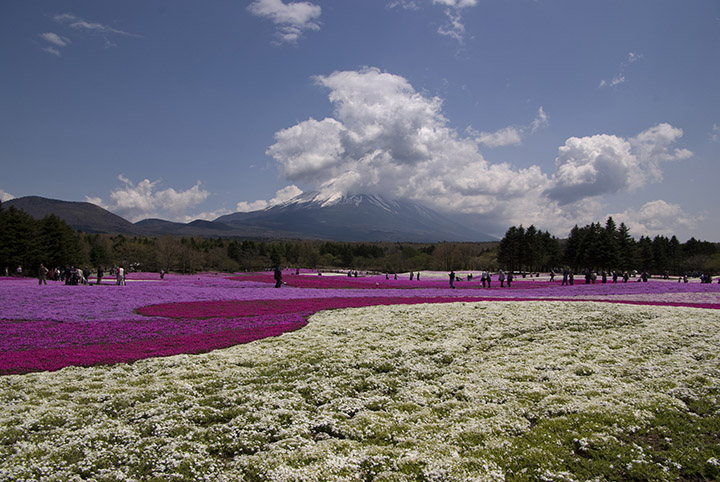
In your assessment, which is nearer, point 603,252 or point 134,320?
point 134,320

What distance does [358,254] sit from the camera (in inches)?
7559

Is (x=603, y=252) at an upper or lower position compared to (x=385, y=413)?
upper

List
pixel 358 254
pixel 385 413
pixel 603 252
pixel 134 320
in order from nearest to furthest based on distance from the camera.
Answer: pixel 385 413
pixel 134 320
pixel 603 252
pixel 358 254

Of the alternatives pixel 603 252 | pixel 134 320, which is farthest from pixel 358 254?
pixel 134 320

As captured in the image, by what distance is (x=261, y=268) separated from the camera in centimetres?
15050

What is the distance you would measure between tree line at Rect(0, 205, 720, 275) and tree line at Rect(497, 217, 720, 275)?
9.9 inches

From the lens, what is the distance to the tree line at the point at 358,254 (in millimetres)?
87188

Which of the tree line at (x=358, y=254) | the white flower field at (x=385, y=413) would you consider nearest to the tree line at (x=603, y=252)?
the tree line at (x=358, y=254)

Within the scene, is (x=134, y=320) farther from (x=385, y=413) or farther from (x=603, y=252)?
(x=603, y=252)

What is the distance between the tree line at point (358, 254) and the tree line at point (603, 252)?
0.82ft

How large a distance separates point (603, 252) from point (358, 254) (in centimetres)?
10913

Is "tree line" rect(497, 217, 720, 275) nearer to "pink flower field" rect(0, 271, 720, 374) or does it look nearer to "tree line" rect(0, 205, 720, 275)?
"tree line" rect(0, 205, 720, 275)

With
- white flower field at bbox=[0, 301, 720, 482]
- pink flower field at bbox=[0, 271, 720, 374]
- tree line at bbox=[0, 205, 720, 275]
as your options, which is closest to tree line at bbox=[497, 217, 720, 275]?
tree line at bbox=[0, 205, 720, 275]

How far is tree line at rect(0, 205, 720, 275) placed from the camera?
3433 inches
